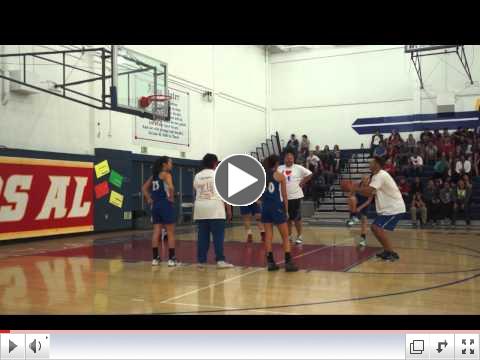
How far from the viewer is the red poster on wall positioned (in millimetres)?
10047

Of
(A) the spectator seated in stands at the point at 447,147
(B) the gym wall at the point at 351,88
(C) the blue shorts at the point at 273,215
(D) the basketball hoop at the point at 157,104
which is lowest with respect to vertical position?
(C) the blue shorts at the point at 273,215

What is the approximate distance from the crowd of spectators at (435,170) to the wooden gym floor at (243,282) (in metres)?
5.22

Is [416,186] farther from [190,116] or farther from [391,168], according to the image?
[190,116]

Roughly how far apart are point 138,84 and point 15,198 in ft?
14.6

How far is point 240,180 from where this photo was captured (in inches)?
149

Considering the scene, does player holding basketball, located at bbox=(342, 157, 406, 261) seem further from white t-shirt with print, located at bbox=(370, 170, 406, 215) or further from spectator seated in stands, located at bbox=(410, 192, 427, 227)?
spectator seated in stands, located at bbox=(410, 192, 427, 227)

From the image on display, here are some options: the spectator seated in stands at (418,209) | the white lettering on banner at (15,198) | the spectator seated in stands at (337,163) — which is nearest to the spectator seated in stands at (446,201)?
the spectator seated in stands at (418,209)

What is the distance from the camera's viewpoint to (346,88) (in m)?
21.2

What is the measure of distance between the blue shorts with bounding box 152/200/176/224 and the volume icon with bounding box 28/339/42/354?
471 centimetres

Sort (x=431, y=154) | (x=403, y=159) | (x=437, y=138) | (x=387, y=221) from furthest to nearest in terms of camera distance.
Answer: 1. (x=437, y=138)
2. (x=403, y=159)
3. (x=431, y=154)
4. (x=387, y=221)

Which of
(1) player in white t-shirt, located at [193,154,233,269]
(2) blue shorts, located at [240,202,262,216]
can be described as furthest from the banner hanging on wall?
(1) player in white t-shirt, located at [193,154,233,269]

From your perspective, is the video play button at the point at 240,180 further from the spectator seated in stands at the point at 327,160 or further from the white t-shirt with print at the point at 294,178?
the spectator seated in stands at the point at 327,160

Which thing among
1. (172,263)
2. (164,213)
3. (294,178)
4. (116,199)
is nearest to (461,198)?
(294,178)

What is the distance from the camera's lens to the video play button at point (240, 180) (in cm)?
371
